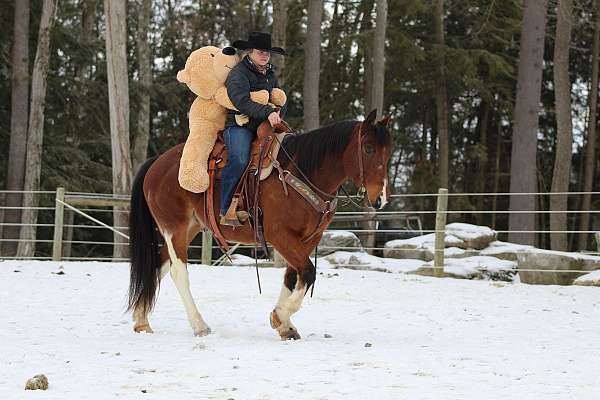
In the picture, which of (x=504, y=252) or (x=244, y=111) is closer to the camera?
(x=244, y=111)

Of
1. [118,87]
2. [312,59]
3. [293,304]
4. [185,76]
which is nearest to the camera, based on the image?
[293,304]

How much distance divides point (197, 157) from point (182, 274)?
0.99 meters

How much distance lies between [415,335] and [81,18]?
68.8 ft

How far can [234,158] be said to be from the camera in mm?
6227

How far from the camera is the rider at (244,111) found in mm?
6133

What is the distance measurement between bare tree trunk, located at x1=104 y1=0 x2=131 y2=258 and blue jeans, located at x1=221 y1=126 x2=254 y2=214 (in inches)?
312

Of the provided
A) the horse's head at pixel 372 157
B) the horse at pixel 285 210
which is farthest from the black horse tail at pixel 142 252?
the horse's head at pixel 372 157

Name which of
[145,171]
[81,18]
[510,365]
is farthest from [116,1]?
[81,18]

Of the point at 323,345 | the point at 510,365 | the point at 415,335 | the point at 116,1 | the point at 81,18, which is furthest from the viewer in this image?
the point at 81,18

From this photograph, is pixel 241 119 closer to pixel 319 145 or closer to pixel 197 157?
pixel 197 157

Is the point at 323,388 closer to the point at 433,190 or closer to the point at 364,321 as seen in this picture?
the point at 364,321

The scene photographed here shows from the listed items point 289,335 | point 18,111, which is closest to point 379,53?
point 18,111

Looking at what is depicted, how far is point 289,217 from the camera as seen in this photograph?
6.04 metres

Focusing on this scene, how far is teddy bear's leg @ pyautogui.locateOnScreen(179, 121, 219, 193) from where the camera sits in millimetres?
6367
